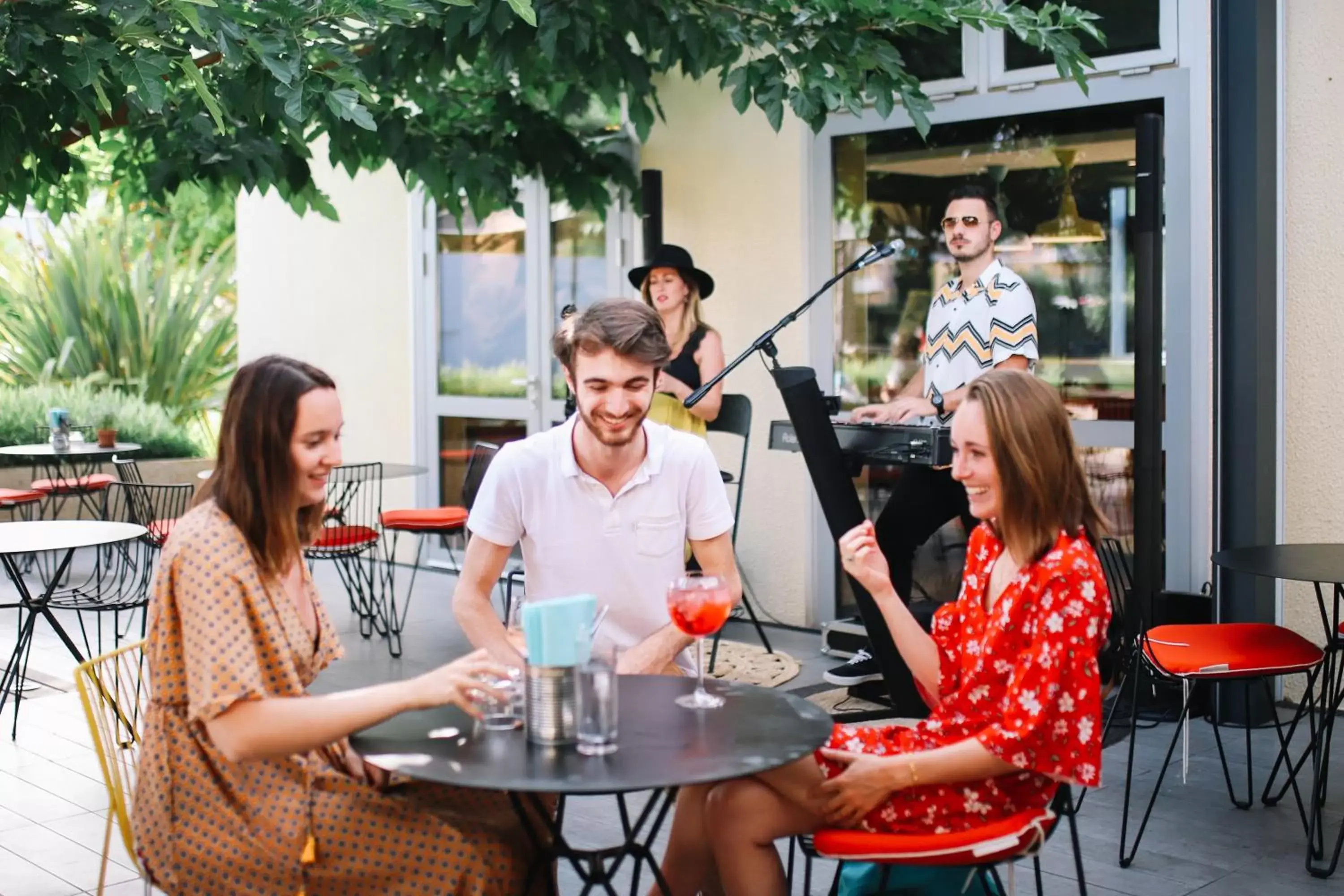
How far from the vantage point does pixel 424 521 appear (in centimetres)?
638

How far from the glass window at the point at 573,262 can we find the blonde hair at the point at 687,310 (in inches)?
50.1

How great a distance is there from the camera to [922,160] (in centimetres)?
610

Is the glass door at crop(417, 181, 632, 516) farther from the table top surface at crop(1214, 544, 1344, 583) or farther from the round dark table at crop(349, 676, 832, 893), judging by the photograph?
the round dark table at crop(349, 676, 832, 893)

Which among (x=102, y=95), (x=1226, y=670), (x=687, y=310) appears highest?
(x=102, y=95)

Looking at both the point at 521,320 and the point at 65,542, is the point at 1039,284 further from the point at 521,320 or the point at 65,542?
the point at 65,542

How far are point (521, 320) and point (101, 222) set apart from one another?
26.7 feet

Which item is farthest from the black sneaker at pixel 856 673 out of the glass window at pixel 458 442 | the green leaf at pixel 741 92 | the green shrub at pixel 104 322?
the green shrub at pixel 104 322

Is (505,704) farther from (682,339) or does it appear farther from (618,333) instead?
(682,339)

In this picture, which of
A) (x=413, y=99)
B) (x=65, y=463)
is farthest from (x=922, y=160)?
(x=65, y=463)

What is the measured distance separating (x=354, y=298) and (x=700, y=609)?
22.7 feet

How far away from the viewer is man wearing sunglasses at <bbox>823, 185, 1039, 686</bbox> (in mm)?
4895

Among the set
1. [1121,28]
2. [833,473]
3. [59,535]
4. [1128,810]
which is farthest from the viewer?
Result: [1121,28]

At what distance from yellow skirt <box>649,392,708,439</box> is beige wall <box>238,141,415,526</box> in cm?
294

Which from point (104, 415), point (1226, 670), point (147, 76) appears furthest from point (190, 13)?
point (104, 415)
